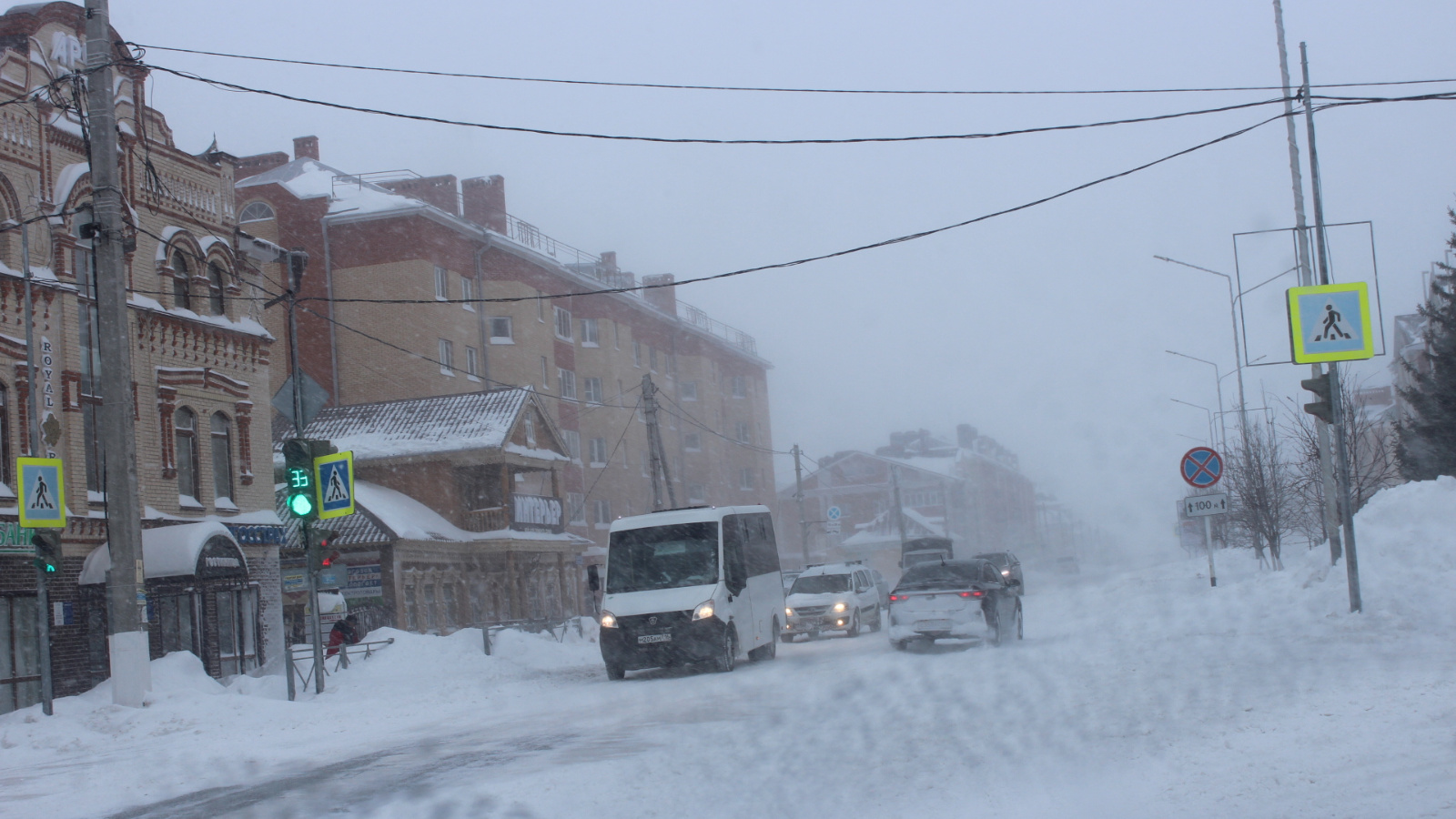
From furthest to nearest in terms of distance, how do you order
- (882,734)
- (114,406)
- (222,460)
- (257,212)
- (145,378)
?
(257,212) < (222,460) < (145,378) < (114,406) < (882,734)

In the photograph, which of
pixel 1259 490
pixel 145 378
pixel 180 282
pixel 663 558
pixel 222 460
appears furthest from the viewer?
pixel 1259 490

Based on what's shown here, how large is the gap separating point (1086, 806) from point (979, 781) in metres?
0.93

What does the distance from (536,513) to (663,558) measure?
2132 centimetres

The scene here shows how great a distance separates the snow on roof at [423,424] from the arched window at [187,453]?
38.0ft

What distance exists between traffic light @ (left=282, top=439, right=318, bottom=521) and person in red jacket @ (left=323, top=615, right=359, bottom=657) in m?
6.40

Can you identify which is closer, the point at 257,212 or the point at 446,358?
the point at 446,358

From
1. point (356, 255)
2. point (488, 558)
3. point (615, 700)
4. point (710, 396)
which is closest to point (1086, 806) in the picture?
point (615, 700)

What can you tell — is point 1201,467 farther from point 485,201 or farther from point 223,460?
point 485,201

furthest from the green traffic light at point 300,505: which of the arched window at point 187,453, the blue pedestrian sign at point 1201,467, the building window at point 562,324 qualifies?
the building window at point 562,324

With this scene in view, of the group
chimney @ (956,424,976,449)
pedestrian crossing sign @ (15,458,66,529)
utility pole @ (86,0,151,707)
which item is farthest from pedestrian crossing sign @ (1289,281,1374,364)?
chimney @ (956,424,976,449)

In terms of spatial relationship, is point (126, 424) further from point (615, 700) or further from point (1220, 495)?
point (1220, 495)

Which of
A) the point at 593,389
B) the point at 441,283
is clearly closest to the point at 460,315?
the point at 441,283

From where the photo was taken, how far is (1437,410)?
38.7 m

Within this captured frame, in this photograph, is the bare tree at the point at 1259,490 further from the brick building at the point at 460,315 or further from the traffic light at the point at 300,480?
the traffic light at the point at 300,480
